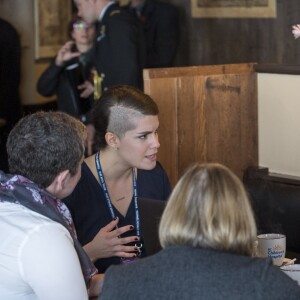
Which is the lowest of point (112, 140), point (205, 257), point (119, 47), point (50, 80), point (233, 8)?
point (205, 257)

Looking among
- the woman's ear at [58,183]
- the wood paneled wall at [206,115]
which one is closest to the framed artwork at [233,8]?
the wood paneled wall at [206,115]

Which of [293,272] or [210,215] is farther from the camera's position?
[293,272]

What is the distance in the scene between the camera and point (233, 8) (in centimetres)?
579

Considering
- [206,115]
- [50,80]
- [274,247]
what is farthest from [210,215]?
[50,80]

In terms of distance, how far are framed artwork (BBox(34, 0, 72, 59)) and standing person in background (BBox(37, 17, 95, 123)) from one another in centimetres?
83

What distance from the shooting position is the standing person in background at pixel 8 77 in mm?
5855

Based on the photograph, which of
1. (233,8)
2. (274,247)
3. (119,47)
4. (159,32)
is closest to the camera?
(274,247)

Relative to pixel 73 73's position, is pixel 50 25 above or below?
above

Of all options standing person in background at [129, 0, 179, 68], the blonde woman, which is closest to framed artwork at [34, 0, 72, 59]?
standing person in background at [129, 0, 179, 68]

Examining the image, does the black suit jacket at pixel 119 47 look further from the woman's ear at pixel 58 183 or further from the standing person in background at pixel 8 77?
the woman's ear at pixel 58 183

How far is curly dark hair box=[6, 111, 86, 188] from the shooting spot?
227 cm

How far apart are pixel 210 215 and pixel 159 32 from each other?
446 cm

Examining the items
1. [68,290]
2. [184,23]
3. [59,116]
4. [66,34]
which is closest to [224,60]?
[184,23]

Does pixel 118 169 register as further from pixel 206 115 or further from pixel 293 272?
pixel 206 115
